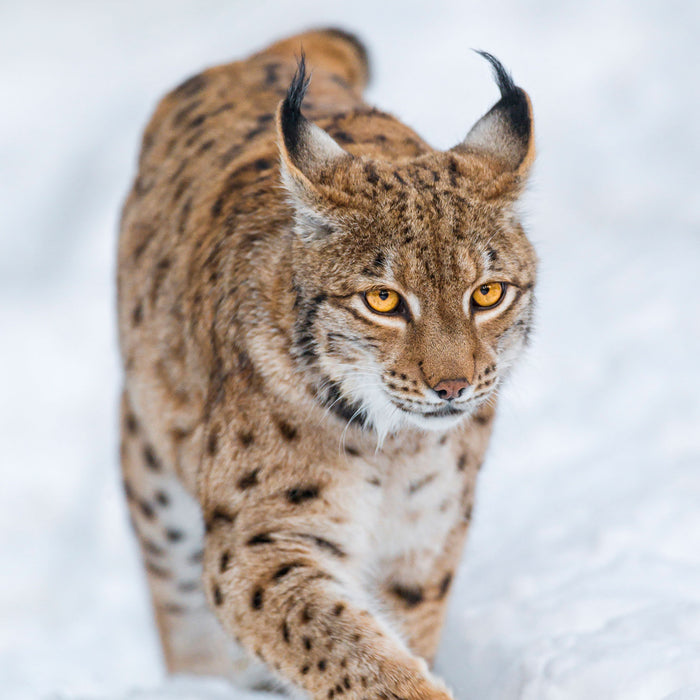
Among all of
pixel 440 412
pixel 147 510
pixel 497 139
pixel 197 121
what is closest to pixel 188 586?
pixel 147 510

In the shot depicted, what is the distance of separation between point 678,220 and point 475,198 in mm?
4791

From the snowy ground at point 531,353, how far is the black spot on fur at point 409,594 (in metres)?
0.35

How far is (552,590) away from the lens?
14.8 feet

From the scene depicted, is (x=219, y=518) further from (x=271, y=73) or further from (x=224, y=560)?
(x=271, y=73)

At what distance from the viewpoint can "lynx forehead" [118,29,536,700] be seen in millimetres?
3406

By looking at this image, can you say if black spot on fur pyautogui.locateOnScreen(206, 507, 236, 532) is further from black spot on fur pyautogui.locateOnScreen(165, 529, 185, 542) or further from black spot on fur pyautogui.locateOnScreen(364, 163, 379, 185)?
black spot on fur pyautogui.locateOnScreen(165, 529, 185, 542)

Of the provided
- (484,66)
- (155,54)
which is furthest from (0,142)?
(484,66)

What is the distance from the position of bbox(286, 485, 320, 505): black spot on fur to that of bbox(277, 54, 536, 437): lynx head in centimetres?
25

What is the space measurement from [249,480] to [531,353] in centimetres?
100

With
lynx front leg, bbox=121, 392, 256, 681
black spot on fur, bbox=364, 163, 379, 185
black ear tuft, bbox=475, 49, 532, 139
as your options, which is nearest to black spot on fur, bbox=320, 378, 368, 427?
black spot on fur, bbox=364, 163, 379, 185

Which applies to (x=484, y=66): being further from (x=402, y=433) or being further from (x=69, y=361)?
(x=402, y=433)

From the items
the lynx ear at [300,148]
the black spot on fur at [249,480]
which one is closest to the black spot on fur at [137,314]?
the black spot on fur at [249,480]

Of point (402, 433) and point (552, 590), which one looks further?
point (552, 590)

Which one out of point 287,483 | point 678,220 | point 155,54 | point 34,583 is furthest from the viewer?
point 155,54
